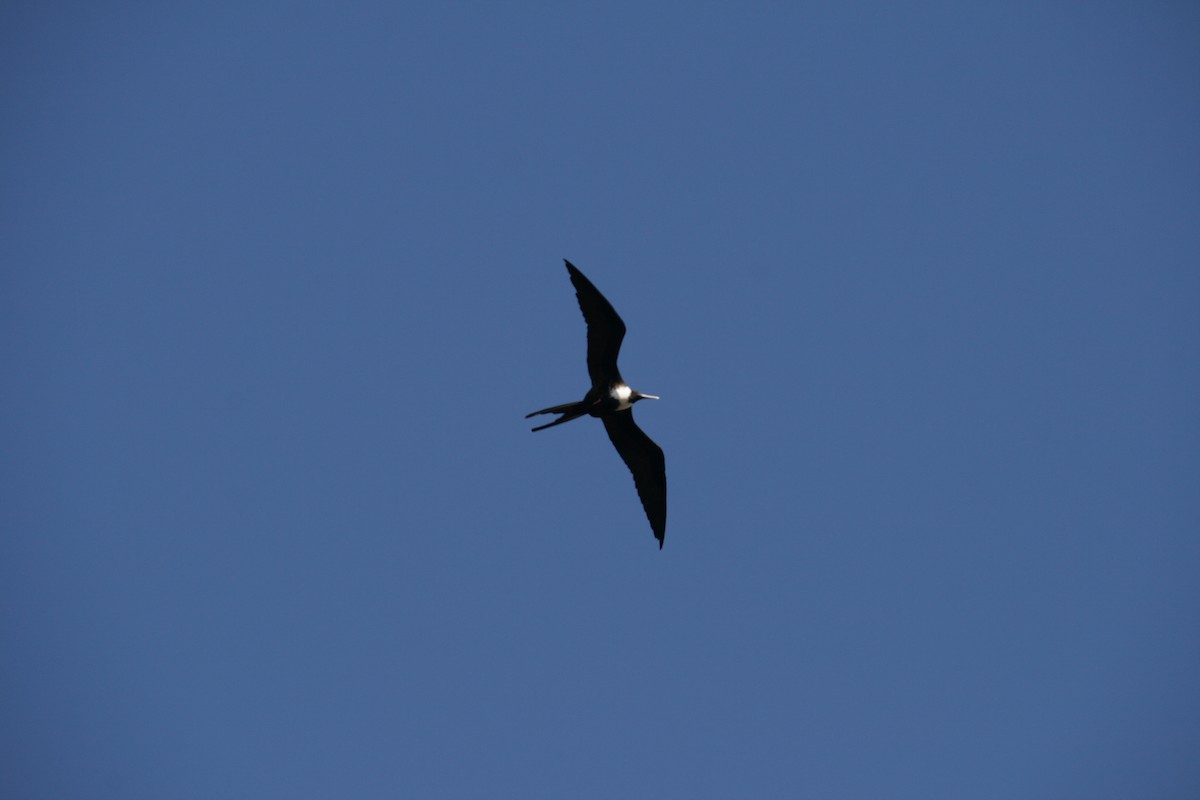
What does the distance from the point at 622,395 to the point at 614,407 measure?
0.27 m

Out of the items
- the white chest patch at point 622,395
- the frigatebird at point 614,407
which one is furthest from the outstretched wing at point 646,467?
the white chest patch at point 622,395

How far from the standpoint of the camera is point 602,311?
16.8 meters

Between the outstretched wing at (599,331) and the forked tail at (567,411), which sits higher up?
the outstretched wing at (599,331)

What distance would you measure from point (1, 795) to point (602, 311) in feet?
293

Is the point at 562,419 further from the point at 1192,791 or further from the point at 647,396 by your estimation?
the point at 1192,791

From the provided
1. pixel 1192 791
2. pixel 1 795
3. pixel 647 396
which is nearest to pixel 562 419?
pixel 647 396

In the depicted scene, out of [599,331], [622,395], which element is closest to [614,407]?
[622,395]

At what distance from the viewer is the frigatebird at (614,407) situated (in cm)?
1683

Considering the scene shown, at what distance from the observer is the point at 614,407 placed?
17.9 m

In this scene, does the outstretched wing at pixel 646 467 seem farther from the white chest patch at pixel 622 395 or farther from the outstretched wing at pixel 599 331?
the outstretched wing at pixel 599 331

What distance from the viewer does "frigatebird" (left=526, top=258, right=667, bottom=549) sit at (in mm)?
16828

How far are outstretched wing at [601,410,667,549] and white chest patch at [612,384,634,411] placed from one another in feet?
2.12

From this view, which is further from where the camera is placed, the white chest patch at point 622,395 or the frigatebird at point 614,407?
the white chest patch at point 622,395

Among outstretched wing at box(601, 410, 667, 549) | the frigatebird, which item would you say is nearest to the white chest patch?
the frigatebird
